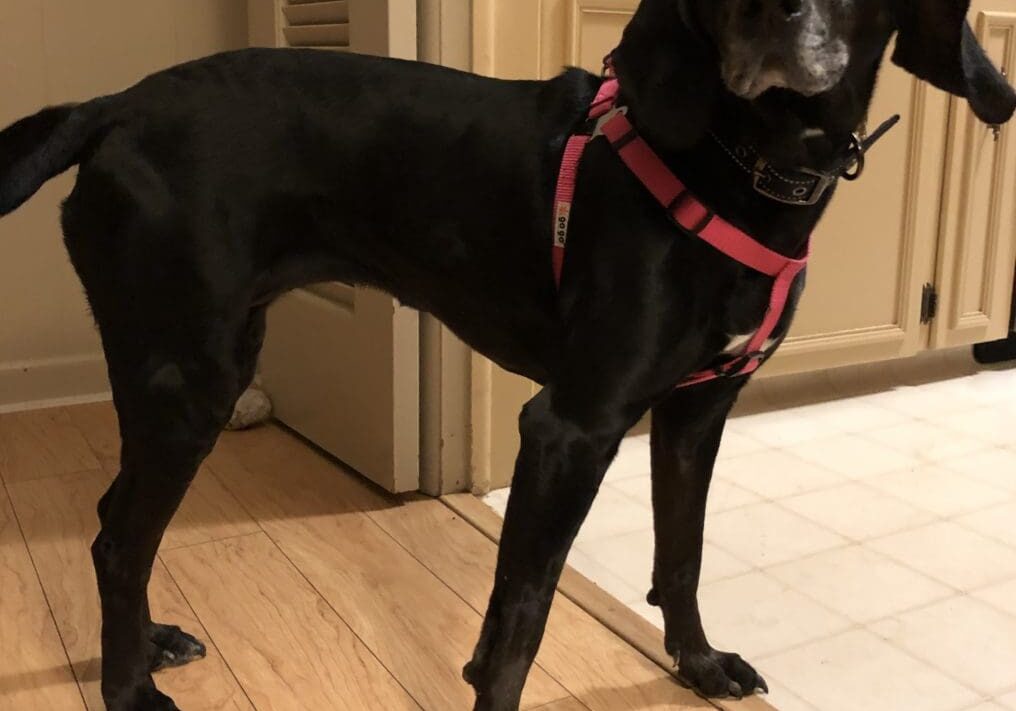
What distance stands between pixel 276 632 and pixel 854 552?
992 mm

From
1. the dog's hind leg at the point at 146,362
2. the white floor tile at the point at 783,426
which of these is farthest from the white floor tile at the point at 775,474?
the dog's hind leg at the point at 146,362

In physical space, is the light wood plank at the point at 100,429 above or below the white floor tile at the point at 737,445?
above

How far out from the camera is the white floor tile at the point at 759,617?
154 cm

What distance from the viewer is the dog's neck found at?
40.6 inches

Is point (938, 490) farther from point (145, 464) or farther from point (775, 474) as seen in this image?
point (145, 464)

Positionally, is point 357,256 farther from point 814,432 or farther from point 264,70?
point 814,432

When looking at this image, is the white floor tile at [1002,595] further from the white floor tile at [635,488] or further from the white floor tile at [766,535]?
the white floor tile at [635,488]

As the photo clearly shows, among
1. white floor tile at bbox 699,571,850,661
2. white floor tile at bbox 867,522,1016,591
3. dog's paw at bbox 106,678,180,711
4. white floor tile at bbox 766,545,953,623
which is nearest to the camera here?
dog's paw at bbox 106,678,180,711

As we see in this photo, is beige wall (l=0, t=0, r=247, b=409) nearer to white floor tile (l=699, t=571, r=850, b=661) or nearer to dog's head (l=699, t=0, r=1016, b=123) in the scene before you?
white floor tile (l=699, t=571, r=850, b=661)

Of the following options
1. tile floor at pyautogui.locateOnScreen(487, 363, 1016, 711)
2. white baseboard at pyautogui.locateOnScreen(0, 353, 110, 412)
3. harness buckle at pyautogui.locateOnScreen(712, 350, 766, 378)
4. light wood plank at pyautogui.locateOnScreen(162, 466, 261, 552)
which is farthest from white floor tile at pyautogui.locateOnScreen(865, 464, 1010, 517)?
white baseboard at pyautogui.locateOnScreen(0, 353, 110, 412)

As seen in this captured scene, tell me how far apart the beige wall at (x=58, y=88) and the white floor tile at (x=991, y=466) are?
1.91m

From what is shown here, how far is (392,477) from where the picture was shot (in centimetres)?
199

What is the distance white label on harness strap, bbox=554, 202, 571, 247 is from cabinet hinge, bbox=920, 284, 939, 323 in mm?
1840

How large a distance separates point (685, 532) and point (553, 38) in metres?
1.00
